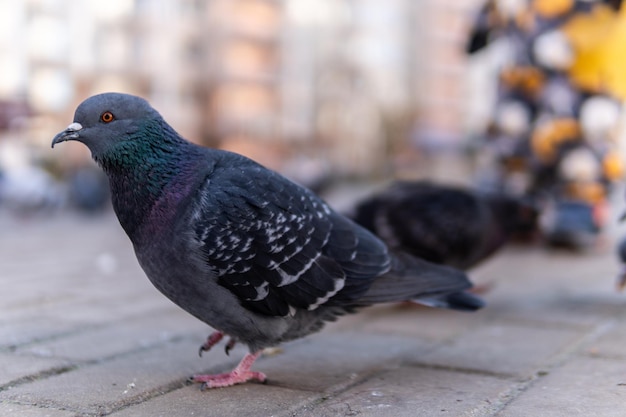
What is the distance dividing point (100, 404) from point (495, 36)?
507 centimetres

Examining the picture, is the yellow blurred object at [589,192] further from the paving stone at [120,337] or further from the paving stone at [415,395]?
the paving stone at [415,395]

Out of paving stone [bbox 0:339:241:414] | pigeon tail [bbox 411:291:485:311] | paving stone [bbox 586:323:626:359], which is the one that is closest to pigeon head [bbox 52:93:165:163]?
paving stone [bbox 0:339:241:414]

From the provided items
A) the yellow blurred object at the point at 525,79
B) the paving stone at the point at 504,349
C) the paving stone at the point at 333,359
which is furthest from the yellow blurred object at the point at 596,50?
the paving stone at the point at 333,359

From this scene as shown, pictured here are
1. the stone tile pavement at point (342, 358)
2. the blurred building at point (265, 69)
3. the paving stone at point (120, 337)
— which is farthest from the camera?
the blurred building at point (265, 69)

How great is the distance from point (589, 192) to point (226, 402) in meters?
4.46

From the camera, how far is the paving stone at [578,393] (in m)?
2.29

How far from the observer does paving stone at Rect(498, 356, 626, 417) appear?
229 centimetres

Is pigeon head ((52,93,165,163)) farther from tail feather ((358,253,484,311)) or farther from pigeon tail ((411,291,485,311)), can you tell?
pigeon tail ((411,291,485,311))

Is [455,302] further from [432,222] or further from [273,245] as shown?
[432,222]

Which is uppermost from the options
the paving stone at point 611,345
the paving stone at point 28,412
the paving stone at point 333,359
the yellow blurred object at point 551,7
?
the yellow blurred object at point 551,7

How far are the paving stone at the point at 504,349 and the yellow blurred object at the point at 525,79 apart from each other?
298cm

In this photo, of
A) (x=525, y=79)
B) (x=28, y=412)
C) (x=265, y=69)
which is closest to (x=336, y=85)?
(x=265, y=69)

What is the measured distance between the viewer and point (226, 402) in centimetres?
244

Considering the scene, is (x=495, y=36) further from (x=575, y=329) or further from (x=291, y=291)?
(x=291, y=291)
